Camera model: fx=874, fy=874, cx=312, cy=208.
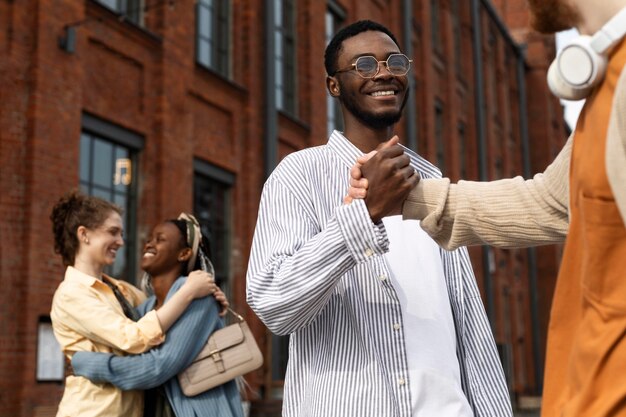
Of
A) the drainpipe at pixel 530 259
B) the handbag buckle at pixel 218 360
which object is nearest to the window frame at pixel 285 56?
the handbag buckle at pixel 218 360

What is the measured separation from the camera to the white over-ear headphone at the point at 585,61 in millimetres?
1302

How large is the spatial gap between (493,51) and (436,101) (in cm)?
927

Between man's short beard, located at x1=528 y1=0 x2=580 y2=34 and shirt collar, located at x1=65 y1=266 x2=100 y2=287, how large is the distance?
120 inches

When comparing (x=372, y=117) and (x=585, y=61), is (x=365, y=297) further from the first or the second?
(x=585, y=61)

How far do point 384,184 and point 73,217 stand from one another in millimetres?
2678

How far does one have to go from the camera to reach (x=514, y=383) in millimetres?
29156

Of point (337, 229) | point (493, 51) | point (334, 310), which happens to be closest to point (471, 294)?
point (334, 310)

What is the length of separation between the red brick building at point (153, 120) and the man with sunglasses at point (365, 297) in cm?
711

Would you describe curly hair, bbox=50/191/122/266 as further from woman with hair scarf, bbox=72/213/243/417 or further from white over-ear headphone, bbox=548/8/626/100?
white over-ear headphone, bbox=548/8/626/100

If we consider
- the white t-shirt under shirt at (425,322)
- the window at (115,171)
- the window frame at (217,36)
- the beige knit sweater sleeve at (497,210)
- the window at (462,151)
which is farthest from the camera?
the window at (462,151)

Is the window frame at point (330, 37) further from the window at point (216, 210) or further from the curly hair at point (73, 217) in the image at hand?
the curly hair at point (73, 217)

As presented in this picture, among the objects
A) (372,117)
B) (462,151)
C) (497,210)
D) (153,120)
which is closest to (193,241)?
(372,117)

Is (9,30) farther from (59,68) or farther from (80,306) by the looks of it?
(80,306)

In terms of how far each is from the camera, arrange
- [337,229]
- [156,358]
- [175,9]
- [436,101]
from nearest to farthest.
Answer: [337,229], [156,358], [175,9], [436,101]
